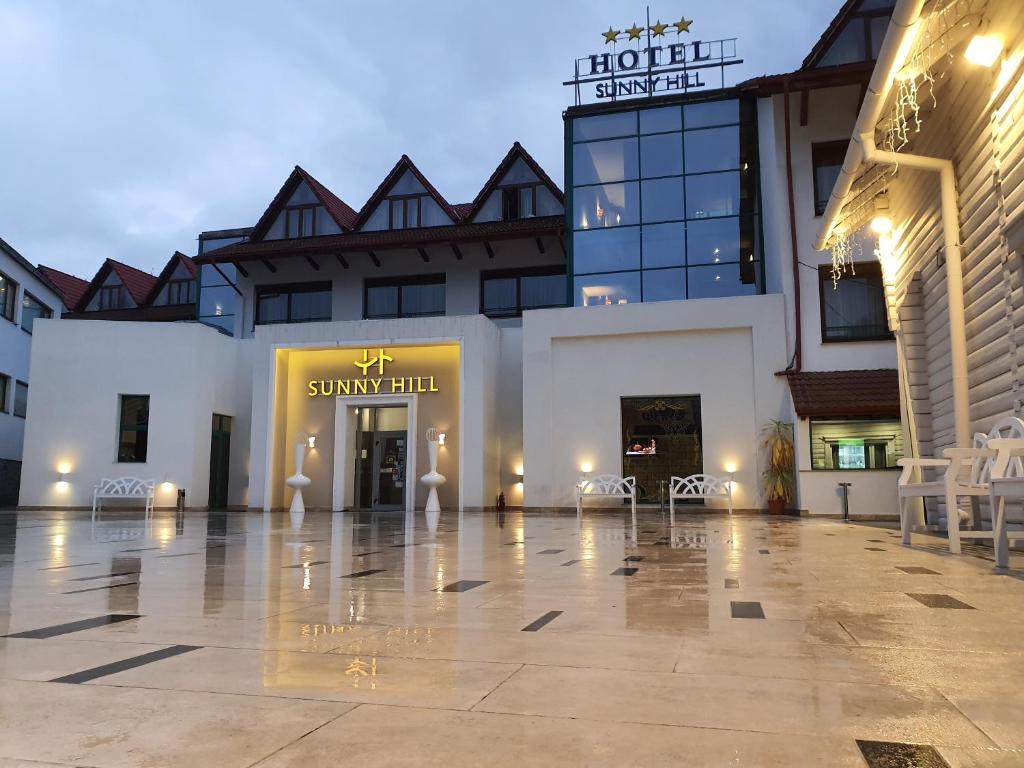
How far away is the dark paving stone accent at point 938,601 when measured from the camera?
346cm

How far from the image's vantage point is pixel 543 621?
3119mm

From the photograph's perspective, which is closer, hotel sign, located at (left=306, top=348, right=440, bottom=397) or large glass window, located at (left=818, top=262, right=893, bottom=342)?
large glass window, located at (left=818, top=262, right=893, bottom=342)

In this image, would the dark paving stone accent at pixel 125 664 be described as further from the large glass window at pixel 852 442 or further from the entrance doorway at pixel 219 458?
the entrance doorway at pixel 219 458

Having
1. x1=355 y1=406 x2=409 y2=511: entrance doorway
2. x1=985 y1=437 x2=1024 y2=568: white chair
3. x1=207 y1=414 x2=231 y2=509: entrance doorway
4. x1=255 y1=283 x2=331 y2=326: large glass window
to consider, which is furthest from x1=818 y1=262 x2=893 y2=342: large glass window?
x1=207 y1=414 x2=231 y2=509: entrance doorway

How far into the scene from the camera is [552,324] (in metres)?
16.4

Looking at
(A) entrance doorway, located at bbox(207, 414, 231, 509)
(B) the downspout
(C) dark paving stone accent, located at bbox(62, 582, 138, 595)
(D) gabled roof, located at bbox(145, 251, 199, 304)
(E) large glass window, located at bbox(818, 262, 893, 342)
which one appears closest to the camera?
(C) dark paving stone accent, located at bbox(62, 582, 138, 595)

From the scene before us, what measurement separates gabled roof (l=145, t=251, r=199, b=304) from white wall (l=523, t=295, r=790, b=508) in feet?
49.7

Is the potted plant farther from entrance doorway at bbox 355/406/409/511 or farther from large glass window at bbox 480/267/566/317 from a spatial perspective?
entrance doorway at bbox 355/406/409/511

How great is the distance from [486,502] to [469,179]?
128420 mm

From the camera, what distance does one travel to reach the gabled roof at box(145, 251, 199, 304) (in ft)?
86.2

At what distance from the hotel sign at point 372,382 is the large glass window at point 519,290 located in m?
3.54

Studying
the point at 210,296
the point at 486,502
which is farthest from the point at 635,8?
the point at 486,502

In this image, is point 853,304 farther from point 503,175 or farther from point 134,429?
point 134,429

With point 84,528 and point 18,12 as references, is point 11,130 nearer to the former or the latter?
point 18,12
